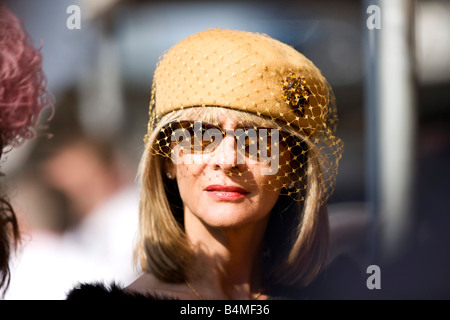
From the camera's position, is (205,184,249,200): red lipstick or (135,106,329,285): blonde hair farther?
(135,106,329,285): blonde hair

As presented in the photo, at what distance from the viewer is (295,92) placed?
138 centimetres

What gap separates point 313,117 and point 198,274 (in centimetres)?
71

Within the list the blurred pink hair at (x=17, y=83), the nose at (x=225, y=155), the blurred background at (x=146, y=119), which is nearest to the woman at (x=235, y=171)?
the nose at (x=225, y=155)

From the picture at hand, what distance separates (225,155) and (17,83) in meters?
0.71

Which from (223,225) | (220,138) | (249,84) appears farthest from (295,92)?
(223,225)

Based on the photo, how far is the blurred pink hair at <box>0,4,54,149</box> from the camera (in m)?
1.33

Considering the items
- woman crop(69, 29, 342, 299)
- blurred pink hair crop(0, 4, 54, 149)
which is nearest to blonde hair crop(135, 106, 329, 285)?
woman crop(69, 29, 342, 299)

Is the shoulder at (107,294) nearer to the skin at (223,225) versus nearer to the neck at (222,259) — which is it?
the skin at (223,225)

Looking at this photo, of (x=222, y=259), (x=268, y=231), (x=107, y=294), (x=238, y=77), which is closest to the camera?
(x=238, y=77)

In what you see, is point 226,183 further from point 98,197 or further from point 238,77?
point 98,197

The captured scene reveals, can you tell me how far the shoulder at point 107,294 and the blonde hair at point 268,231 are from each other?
0.09 meters

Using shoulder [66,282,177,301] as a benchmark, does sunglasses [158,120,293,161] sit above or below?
above

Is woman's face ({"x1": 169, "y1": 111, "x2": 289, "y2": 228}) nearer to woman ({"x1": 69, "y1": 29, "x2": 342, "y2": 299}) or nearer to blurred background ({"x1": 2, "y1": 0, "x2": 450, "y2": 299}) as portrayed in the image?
woman ({"x1": 69, "y1": 29, "x2": 342, "y2": 299})

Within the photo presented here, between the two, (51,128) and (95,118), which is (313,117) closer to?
(95,118)
